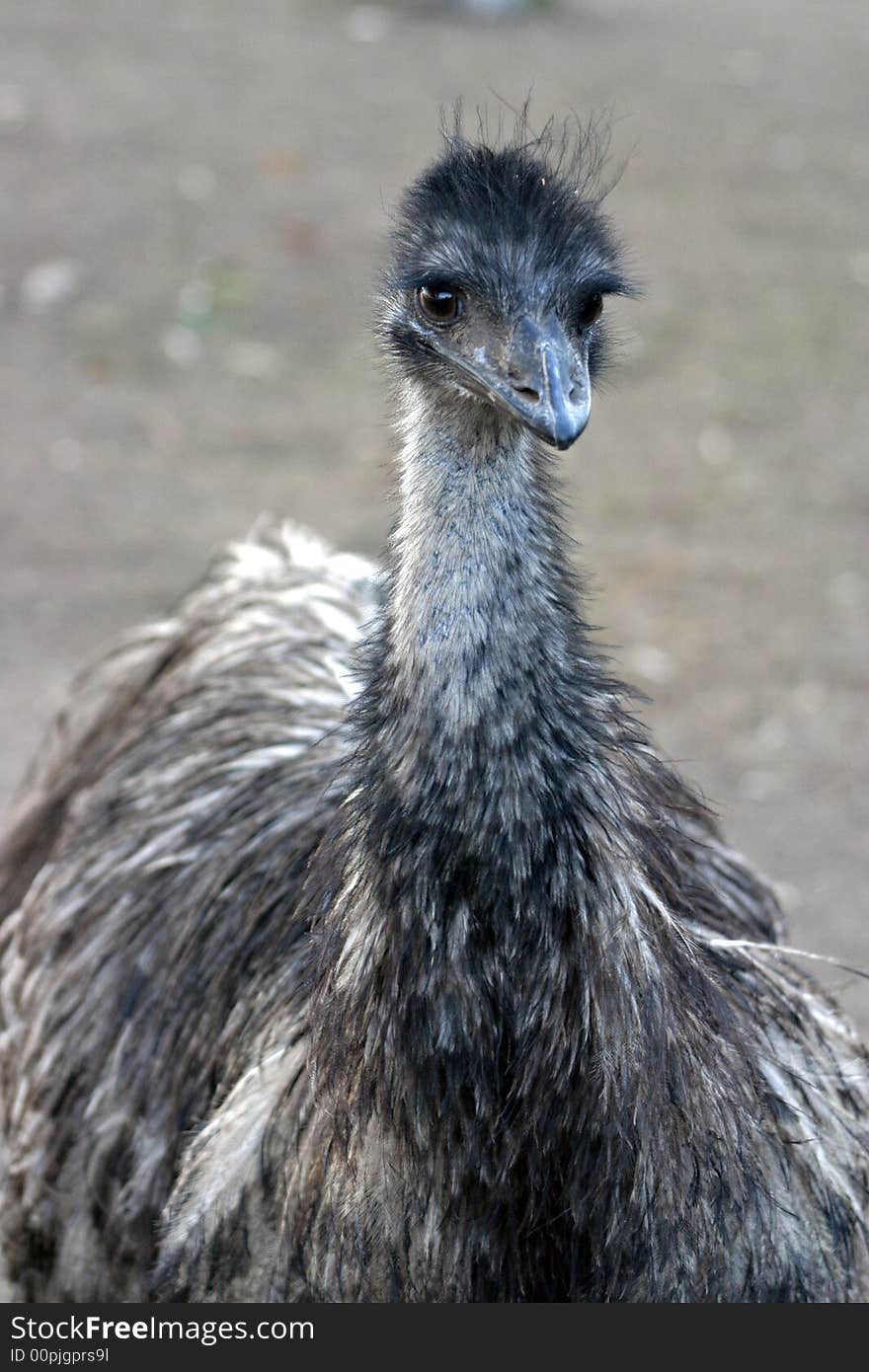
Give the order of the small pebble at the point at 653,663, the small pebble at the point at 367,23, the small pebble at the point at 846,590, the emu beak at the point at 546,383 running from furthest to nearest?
the small pebble at the point at 367,23 → the small pebble at the point at 846,590 → the small pebble at the point at 653,663 → the emu beak at the point at 546,383

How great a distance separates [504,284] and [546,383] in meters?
0.17

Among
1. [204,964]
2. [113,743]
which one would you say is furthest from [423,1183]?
[113,743]

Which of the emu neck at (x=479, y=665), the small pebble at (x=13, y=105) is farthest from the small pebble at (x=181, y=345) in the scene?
the emu neck at (x=479, y=665)

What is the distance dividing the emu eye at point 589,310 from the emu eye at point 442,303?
15 centimetres

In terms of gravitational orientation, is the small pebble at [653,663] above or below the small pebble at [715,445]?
below

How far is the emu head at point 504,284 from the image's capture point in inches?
87.4

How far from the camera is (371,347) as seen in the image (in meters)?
6.80

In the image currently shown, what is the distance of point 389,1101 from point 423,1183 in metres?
0.12

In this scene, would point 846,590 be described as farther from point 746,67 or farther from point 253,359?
point 746,67

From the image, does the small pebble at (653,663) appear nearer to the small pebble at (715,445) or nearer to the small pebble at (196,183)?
the small pebble at (715,445)

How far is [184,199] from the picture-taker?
8.88 m

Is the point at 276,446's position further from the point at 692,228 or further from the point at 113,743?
the point at 113,743

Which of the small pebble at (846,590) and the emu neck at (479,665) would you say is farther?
the small pebble at (846,590)

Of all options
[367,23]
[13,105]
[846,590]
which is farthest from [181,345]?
[367,23]
